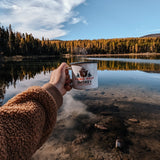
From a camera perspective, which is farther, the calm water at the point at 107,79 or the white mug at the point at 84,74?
the calm water at the point at 107,79

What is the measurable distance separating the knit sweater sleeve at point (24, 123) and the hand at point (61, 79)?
3.59 feet

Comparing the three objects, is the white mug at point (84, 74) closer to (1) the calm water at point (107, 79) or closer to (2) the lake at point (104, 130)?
(2) the lake at point (104, 130)

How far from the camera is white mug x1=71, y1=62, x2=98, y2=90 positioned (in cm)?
202

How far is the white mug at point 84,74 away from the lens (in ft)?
6.63

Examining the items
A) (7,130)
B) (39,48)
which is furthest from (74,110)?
(39,48)

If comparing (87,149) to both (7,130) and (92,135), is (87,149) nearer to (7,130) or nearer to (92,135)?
(92,135)

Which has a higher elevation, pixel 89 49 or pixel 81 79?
pixel 89 49

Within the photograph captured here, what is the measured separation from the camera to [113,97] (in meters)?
6.20

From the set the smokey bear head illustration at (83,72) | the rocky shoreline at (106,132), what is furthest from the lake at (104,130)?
the smokey bear head illustration at (83,72)

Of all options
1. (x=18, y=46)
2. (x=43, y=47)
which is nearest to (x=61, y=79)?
(x=18, y=46)

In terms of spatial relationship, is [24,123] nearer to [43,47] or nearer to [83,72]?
[83,72]

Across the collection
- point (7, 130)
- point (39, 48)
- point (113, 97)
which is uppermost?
point (39, 48)

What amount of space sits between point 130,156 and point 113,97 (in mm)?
3622

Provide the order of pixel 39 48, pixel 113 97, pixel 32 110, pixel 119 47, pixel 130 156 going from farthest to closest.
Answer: pixel 119 47 < pixel 39 48 < pixel 113 97 < pixel 130 156 < pixel 32 110
